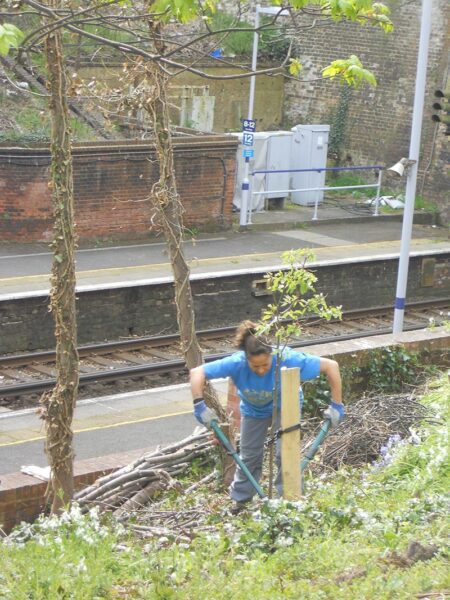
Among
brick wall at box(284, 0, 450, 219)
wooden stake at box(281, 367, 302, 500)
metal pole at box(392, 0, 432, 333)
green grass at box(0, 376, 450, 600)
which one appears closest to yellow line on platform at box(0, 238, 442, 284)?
metal pole at box(392, 0, 432, 333)

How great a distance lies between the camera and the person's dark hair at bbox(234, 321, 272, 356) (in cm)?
719

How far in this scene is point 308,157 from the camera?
1168 inches

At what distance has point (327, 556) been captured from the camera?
5891mm

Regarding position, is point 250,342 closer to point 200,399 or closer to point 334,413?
point 200,399

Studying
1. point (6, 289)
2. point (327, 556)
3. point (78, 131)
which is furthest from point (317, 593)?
point (78, 131)

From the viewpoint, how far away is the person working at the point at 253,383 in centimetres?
725

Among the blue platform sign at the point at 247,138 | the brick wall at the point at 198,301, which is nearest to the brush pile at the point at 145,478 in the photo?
the brick wall at the point at 198,301

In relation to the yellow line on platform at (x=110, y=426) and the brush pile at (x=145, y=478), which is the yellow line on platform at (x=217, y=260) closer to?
the yellow line on platform at (x=110, y=426)

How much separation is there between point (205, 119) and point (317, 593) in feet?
86.4

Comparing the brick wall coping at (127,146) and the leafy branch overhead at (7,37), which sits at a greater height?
the leafy branch overhead at (7,37)

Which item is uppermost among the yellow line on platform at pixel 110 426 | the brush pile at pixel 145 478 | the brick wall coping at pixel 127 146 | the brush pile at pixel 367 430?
the brick wall coping at pixel 127 146

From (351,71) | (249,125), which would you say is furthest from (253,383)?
(249,125)

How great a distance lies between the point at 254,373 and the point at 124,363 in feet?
28.4

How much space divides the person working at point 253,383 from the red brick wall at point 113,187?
46.2 ft
